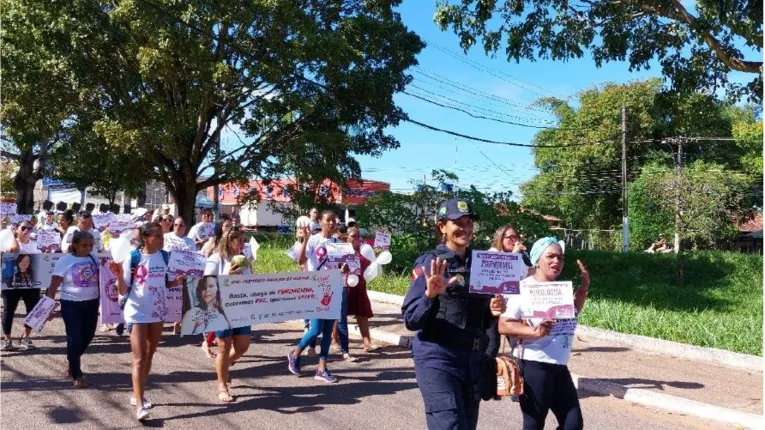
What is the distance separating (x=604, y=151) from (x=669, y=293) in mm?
22148

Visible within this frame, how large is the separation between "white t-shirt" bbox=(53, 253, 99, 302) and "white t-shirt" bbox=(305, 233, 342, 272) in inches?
94.9

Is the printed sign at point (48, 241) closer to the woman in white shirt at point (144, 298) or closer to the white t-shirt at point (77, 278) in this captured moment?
the white t-shirt at point (77, 278)

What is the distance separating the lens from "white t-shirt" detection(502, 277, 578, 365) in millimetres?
4293

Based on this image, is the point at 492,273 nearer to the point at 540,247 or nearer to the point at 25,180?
the point at 540,247

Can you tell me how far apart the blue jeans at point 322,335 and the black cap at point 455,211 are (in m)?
3.99

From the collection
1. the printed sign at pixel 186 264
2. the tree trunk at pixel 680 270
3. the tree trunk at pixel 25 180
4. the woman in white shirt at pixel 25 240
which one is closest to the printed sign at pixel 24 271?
the woman in white shirt at pixel 25 240

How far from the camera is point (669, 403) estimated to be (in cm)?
691

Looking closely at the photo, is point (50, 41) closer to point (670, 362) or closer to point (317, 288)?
point (317, 288)

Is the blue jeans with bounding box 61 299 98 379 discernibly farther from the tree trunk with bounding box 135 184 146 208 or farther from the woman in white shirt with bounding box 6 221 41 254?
the tree trunk with bounding box 135 184 146 208

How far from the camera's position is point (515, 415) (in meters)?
6.47

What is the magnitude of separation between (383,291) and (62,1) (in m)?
11.9

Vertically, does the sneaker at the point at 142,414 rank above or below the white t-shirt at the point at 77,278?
below

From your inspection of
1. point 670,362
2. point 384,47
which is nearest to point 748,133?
point 384,47

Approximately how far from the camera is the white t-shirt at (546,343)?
4.29 m
